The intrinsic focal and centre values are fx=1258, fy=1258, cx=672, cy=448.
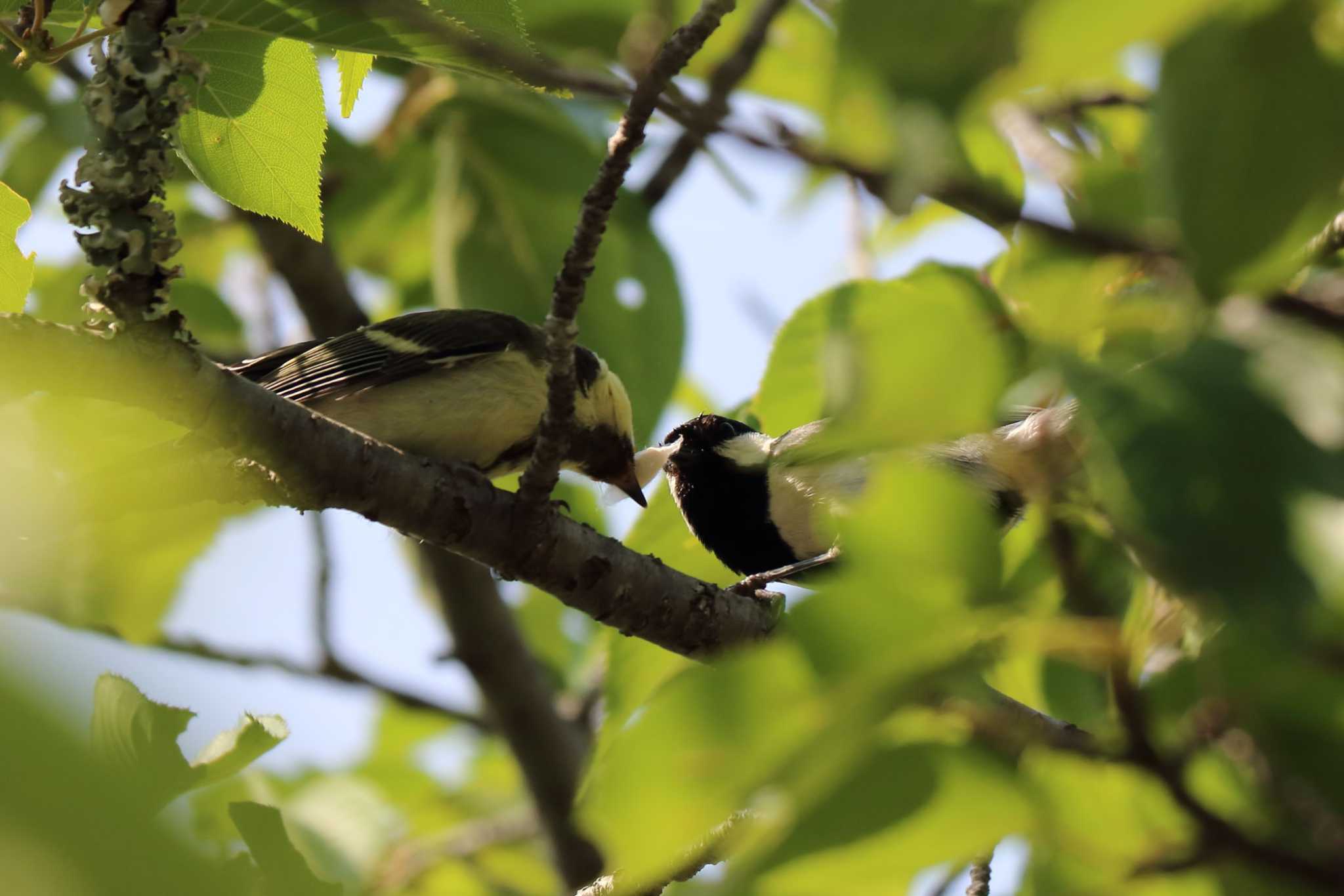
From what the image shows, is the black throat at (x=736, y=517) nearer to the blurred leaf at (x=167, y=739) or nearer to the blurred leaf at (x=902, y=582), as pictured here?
the blurred leaf at (x=167, y=739)

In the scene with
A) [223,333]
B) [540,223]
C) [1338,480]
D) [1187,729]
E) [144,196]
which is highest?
[1338,480]

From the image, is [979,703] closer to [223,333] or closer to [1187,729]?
[1187,729]

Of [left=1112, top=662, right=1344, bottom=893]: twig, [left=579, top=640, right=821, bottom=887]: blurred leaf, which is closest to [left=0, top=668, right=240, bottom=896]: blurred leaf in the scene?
[left=579, top=640, right=821, bottom=887]: blurred leaf

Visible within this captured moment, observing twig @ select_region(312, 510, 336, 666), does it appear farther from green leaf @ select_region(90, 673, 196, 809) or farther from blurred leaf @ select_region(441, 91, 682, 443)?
green leaf @ select_region(90, 673, 196, 809)

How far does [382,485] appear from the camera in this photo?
2.31m

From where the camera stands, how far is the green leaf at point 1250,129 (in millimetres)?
713

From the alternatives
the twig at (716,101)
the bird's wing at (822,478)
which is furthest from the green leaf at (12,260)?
the bird's wing at (822,478)

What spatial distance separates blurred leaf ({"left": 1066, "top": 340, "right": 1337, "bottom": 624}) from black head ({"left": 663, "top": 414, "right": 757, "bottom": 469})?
3.32 metres

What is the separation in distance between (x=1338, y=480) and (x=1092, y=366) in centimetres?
17

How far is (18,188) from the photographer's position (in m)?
4.12

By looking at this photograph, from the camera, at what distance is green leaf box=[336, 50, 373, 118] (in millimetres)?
1965

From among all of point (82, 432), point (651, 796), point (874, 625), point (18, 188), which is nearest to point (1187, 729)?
point (874, 625)

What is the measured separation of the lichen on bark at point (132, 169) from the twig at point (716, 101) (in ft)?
2.50

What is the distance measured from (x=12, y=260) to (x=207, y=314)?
294 centimetres
